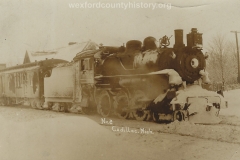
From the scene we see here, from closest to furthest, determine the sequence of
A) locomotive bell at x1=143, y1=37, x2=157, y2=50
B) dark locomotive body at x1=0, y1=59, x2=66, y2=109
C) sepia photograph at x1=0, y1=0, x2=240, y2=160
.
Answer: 1. sepia photograph at x1=0, y1=0, x2=240, y2=160
2. locomotive bell at x1=143, y1=37, x2=157, y2=50
3. dark locomotive body at x1=0, y1=59, x2=66, y2=109

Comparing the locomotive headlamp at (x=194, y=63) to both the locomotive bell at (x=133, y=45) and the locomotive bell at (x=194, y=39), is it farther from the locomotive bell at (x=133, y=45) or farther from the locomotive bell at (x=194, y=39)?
the locomotive bell at (x=133, y=45)

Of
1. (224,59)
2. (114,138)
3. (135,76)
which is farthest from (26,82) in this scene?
(224,59)

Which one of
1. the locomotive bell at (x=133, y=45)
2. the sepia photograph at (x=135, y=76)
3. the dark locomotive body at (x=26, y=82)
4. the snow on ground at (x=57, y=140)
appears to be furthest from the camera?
the dark locomotive body at (x=26, y=82)

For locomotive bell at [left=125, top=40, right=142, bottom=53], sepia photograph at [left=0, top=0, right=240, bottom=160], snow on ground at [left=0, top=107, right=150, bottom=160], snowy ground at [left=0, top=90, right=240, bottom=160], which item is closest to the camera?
snowy ground at [left=0, top=90, right=240, bottom=160]

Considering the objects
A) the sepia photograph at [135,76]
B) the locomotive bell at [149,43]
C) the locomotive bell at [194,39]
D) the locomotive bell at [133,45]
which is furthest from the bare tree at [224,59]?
the locomotive bell at [133,45]

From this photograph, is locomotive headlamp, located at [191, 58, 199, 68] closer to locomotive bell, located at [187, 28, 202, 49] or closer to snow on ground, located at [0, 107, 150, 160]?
locomotive bell, located at [187, 28, 202, 49]

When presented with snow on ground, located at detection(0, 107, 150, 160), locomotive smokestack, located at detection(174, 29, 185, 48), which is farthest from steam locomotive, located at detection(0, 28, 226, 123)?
snow on ground, located at detection(0, 107, 150, 160)

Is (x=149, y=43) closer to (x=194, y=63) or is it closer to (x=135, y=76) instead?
(x=135, y=76)
